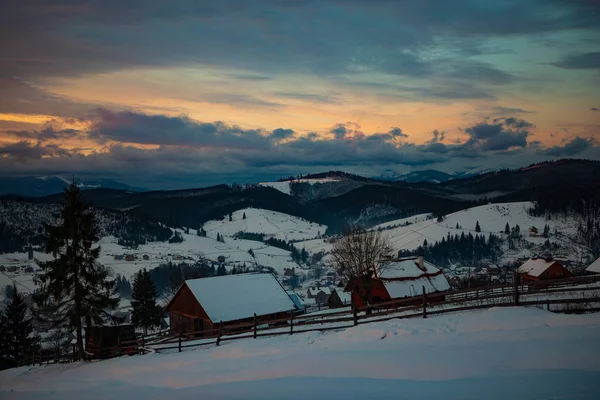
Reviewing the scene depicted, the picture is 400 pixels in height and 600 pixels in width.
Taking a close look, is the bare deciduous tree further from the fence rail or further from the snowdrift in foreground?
the snowdrift in foreground

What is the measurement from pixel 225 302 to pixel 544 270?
40.1m

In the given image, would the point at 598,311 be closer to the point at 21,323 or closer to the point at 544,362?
the point at 544,362

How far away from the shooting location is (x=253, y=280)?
127 feet

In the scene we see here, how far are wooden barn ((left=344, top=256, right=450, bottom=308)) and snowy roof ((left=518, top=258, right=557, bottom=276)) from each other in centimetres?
1787

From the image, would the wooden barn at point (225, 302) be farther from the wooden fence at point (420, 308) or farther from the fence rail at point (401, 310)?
the wooden fence at point (420, 308)

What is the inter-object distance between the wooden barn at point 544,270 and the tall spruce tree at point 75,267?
48.8m

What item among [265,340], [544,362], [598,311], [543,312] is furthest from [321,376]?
[598,311]

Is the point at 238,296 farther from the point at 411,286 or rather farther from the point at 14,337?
the point at 14,337

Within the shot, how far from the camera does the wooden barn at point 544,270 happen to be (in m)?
52.6

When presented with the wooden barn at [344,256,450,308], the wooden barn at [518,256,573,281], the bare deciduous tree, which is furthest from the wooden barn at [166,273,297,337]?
the wooden barn at [518,256,573,281]

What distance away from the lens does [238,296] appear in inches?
1421

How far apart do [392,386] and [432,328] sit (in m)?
6.76

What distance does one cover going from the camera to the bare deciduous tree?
1436 inches

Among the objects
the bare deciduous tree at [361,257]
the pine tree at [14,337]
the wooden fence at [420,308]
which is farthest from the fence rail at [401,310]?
the pine tree at [14,337]
